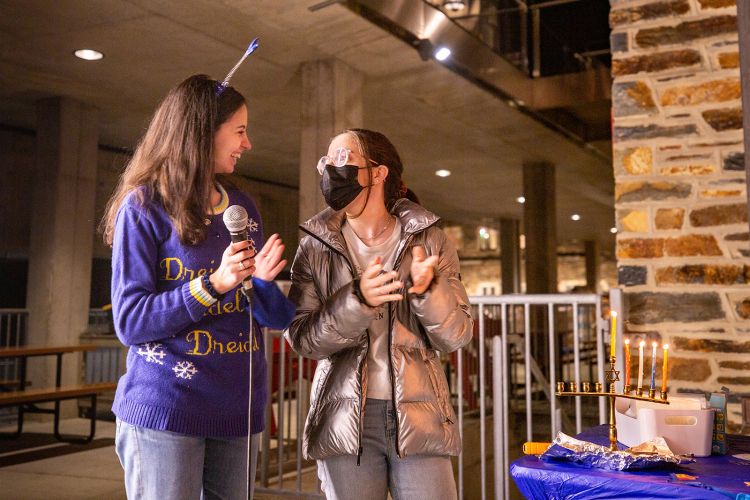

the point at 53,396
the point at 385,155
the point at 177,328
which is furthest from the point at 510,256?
the point at 177,328

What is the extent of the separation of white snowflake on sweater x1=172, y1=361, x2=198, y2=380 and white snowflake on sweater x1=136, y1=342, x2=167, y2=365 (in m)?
0.04

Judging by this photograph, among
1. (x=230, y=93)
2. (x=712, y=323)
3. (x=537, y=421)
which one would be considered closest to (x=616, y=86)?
(x=712, y=323)

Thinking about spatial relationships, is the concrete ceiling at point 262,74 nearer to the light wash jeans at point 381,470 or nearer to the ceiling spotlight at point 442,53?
the ceiling spotlight at point 442,53

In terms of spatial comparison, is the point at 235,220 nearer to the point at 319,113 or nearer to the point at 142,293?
the point at 142,293

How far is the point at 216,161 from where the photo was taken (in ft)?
5.96

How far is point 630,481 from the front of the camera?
1.54 meters

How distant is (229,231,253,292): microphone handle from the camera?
1617mm

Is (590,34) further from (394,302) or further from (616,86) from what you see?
(394,302)

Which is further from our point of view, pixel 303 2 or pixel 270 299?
pixel 303 2

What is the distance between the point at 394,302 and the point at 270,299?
352 mm

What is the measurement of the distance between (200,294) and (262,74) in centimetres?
655

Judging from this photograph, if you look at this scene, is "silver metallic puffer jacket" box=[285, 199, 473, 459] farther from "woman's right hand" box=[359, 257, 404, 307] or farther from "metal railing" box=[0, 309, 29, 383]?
"metal railing" box=[0, 309, 29, 383]

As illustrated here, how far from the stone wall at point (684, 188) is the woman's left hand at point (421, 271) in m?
2.23

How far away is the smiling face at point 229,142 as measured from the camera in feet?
5.92
